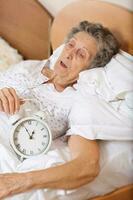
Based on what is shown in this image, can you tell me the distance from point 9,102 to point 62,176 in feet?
A: 1.26

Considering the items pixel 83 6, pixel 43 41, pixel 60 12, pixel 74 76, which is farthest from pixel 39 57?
pixel 74 76

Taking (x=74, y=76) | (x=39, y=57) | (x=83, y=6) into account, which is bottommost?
(x=39, y=57)

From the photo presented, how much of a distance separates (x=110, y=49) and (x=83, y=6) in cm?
34

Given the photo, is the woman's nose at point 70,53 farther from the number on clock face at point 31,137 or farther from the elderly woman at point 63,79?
the number on clock face at point 31,137

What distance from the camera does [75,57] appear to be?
1.56m

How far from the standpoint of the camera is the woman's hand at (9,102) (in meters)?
1.46

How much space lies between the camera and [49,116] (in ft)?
4.94

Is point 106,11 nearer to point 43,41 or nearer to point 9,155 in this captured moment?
point 43,41

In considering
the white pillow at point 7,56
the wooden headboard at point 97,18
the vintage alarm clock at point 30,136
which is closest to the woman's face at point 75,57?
the wooden headboard at point 97,18

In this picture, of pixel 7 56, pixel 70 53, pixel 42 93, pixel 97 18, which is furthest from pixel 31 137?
pixel 7 56

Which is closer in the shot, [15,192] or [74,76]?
[15,192]

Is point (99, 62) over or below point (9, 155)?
over

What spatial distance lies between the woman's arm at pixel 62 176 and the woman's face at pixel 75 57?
36cm

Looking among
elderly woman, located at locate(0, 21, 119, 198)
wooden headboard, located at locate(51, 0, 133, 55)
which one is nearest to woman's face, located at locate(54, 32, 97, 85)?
elderly woman, located at locate(0, 21, 119, 198)
